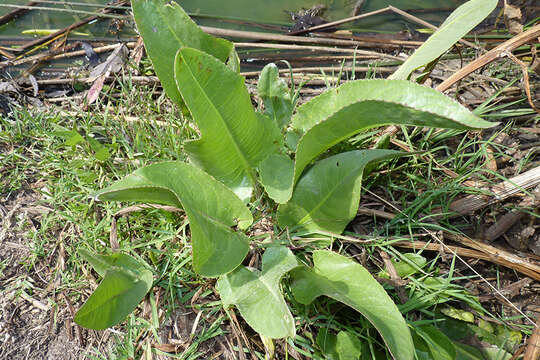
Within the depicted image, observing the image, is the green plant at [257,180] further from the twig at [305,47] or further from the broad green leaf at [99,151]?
the twig at [305,47]

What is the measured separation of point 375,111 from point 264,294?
0.58m

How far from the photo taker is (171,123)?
1.72m

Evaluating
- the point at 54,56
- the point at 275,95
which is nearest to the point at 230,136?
the point at 275,95

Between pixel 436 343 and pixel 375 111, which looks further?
pixel 436 343

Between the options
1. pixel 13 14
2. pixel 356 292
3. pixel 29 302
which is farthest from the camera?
pixel 13 14

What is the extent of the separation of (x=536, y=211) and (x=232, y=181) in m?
1.09

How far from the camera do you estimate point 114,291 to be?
115 cm

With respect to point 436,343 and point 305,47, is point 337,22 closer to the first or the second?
point 305,47

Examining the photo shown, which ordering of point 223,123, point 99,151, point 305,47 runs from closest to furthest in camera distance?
point 223,123 < point 99,151 < point 305,47

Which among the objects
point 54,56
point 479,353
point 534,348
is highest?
point 54,56

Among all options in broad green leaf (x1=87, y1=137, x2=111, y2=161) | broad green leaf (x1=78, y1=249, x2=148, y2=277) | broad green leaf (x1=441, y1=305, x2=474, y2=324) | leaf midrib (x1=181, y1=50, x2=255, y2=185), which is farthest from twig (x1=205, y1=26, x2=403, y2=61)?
broad green leaf (x1=441, y1=305, x2=474, y2=324)

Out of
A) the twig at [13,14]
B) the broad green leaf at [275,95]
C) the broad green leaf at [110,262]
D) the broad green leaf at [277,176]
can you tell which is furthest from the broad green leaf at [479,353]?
the twig at [13,14]

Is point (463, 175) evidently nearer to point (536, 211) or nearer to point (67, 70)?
point (536, 211)

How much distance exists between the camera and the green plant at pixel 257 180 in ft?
3.17
